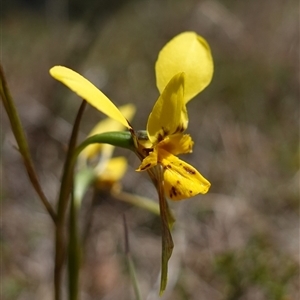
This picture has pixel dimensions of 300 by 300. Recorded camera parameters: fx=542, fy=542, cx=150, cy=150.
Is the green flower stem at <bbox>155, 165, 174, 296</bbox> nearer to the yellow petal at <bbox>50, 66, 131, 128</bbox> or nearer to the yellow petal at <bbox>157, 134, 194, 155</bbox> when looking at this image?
the yellow petal at <bbox>157, 134, 194, 155</bbox>

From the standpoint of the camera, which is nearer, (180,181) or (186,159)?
(180,181)

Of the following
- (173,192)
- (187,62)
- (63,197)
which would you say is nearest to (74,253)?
(63,197)

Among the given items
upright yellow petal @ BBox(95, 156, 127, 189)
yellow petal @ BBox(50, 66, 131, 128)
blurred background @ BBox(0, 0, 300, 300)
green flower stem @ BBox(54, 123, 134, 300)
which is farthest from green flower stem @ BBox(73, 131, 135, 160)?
blurred background @ BBox(0, 0, 300, 300)

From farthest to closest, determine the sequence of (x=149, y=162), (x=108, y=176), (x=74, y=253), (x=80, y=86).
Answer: (x=108, y=176), (x=74, y=253), (x=149, y=162), (x=80, y=86)

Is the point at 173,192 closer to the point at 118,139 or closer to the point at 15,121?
the point at 118,139

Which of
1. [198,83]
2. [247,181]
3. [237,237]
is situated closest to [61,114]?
[247,181]

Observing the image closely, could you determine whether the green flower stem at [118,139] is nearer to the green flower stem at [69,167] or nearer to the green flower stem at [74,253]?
the green flower stem at [69,167]

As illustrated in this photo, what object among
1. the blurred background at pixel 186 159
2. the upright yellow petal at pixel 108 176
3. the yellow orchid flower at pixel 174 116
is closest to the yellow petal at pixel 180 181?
the yellow orchid flower at pixel 174 116
